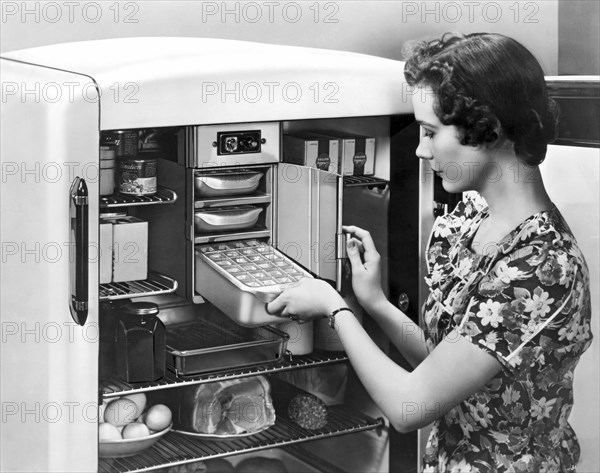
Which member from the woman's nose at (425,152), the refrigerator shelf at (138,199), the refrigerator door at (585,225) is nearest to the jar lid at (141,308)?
the refrigerator shelf at (138,199)

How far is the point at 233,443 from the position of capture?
213cm

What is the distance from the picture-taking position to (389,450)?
2236 millimetres

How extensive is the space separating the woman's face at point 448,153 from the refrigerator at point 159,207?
0.67ft

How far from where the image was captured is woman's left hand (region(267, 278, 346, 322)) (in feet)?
6.21

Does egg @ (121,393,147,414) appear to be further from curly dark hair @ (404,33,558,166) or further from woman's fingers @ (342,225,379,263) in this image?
curly dark hair @ (404,33,558,166)

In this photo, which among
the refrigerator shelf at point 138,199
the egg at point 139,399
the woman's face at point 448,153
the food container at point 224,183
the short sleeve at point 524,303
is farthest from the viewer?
the egg at point 139,399

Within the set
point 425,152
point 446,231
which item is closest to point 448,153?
point 425,152

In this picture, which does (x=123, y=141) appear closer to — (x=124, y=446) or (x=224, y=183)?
(x=224, y=183)

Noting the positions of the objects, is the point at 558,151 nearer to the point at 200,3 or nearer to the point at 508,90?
the point at 508,90

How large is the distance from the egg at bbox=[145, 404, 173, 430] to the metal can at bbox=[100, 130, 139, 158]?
1.81ft

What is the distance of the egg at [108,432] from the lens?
6.47ft

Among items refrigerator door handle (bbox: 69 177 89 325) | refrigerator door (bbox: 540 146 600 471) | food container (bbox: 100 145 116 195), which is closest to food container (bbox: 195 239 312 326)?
food container (bbox: 100 145 116 195)

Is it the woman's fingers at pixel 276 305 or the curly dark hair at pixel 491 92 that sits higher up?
the curly dark hair at pixel 491 92

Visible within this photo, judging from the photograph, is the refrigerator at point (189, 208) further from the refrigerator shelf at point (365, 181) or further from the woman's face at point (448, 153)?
the woman's face at point (448, 153)
